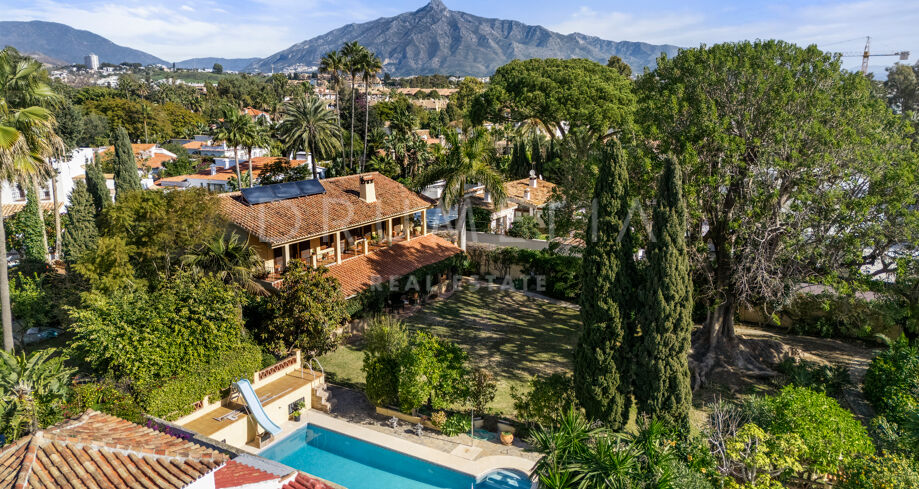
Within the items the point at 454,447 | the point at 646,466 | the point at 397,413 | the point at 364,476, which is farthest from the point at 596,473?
the point at 397,413

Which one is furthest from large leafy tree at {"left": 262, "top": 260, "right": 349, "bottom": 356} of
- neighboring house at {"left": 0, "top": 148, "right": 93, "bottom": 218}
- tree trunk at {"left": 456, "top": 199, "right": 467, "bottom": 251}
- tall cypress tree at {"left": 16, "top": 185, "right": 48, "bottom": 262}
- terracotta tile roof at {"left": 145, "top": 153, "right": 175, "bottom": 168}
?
terracotta tile roof at {"left": 145, "top": 153, "right": 175, "bottom": 168}

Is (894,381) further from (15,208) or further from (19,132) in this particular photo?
(15,208)

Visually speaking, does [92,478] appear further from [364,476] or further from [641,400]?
[641,400]

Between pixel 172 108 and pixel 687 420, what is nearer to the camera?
pixel 687 420

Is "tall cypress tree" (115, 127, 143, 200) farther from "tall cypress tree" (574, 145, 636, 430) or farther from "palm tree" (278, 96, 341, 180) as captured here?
"tall cypress tree" (574, 145, 636, 430)

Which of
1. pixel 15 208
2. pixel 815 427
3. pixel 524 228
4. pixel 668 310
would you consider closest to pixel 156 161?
pixel 15 208

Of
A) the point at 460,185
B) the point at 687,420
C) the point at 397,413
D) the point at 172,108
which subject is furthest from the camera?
the point at 172,108
